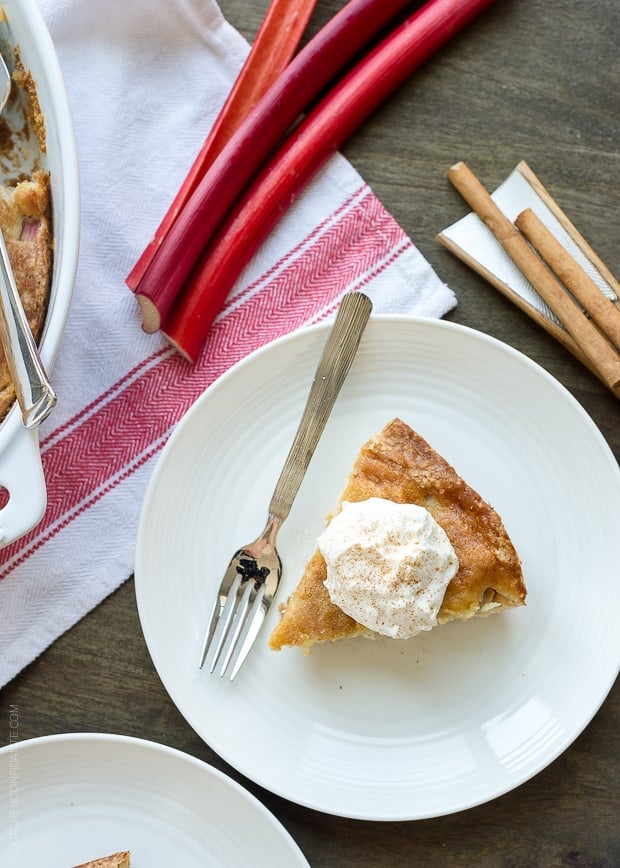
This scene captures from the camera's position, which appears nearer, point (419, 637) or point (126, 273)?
point (419, 637)

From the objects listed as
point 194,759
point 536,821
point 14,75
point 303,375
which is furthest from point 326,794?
point 14,75

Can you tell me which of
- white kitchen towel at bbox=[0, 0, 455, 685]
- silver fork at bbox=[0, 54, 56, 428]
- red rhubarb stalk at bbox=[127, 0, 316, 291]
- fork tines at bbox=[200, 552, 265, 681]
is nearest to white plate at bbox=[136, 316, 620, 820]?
fork tines at bbox=[200, 552, 265, 681]

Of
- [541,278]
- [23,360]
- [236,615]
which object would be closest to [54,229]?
[23,360]

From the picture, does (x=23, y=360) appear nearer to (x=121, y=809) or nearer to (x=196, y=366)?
(x=196, y=366)

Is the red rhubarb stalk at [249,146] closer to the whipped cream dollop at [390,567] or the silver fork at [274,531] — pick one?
the silver fork at [274,531]

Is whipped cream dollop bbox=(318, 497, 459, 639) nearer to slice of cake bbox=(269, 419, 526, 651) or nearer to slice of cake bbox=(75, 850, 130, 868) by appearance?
slice of cake bbox=(269, 419, 526, 651)

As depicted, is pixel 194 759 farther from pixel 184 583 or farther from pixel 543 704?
pixel 543 704
